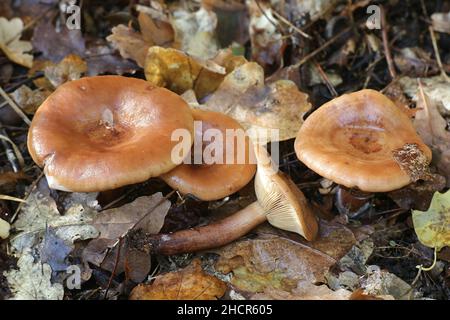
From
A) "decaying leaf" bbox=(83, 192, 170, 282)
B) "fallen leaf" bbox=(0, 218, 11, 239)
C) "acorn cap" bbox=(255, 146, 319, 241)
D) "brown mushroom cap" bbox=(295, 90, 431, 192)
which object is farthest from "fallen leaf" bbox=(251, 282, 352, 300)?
"fallen leaf" bbox=(0, 218, 11, 239)

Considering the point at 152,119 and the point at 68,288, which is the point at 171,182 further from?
the point at 68,288

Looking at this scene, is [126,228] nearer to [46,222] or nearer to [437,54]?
[46,222]

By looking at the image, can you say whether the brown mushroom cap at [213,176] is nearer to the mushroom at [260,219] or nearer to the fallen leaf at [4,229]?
the mushroom at [260,219]

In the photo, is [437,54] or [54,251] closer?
[54,251]

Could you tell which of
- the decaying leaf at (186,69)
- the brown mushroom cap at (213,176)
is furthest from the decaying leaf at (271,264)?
the decaying leaf at (186,69)

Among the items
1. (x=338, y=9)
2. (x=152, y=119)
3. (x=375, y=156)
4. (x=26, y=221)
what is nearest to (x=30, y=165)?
(x=26, y=221)

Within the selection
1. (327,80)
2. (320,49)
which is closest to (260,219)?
(327,80)
